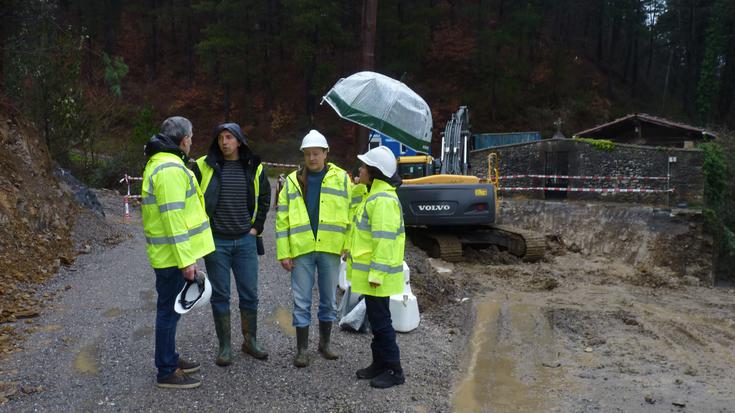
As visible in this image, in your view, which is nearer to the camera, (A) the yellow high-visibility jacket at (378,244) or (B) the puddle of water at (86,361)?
(A) the yellow high-visibility jacket at (378,244)

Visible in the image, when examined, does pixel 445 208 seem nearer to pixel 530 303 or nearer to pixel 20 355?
pixel 530 303

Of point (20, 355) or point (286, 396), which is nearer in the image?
point (286, 396)

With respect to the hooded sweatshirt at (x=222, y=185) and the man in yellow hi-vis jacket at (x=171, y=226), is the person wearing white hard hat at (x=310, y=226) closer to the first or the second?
the hooded sweatshirt at (x=222, y=185)

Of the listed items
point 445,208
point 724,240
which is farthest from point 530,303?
point 724,240

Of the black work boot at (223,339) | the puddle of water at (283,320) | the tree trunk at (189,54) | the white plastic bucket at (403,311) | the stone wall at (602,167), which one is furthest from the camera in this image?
the tree trunk at (189,54)

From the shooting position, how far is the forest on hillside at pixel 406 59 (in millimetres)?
35688

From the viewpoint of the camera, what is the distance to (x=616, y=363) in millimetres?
6273

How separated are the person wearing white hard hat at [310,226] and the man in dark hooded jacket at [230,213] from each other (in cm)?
22

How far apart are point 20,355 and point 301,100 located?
36297mm

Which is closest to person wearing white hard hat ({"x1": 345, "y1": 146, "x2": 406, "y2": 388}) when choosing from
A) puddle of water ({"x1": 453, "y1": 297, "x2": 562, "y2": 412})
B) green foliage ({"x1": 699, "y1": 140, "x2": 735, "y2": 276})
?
puddle of water ({"x1": 453, "y1": 297, "x2": 562, "y2": 412})

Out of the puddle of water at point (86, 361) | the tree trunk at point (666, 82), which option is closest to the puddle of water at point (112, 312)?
the puddle of water at point (86, 361)

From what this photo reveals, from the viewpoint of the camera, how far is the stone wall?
20.0 metres

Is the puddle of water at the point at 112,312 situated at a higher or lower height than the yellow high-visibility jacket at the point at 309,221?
lower

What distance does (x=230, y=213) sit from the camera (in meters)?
4.76
